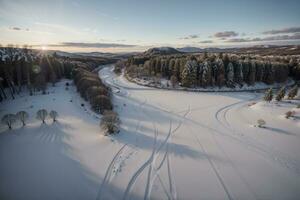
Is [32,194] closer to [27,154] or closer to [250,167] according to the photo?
[27,154]

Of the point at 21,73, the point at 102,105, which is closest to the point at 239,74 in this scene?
the point at 102,105

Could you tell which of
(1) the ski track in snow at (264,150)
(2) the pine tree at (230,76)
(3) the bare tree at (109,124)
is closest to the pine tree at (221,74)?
(2) the pine tree at (230,76)

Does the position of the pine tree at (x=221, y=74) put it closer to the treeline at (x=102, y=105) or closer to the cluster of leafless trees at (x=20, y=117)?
the treeline at (x=102, y=105)

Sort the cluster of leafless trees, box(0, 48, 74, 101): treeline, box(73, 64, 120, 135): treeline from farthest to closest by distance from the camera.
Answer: box(0, 48, 74, 101): treeline → the cluster of leafless trees → box(73, 64, 120, 135): treeline

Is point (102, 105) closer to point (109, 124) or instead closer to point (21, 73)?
point (109, 124)

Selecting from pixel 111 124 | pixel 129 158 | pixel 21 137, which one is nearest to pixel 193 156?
pixel 129 158

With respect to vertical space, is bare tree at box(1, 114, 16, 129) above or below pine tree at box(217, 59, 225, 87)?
below

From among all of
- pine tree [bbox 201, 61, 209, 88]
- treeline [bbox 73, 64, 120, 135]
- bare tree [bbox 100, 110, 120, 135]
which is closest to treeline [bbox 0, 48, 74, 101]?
treeline [bbox 73, 64, 120, 135]

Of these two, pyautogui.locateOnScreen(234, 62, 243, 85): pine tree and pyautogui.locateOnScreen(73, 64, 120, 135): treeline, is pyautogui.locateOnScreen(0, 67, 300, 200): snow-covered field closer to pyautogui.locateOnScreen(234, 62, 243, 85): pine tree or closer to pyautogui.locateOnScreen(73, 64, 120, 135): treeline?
pyautogui.locateOnScreen(73, 64, 120, 135): treeline
